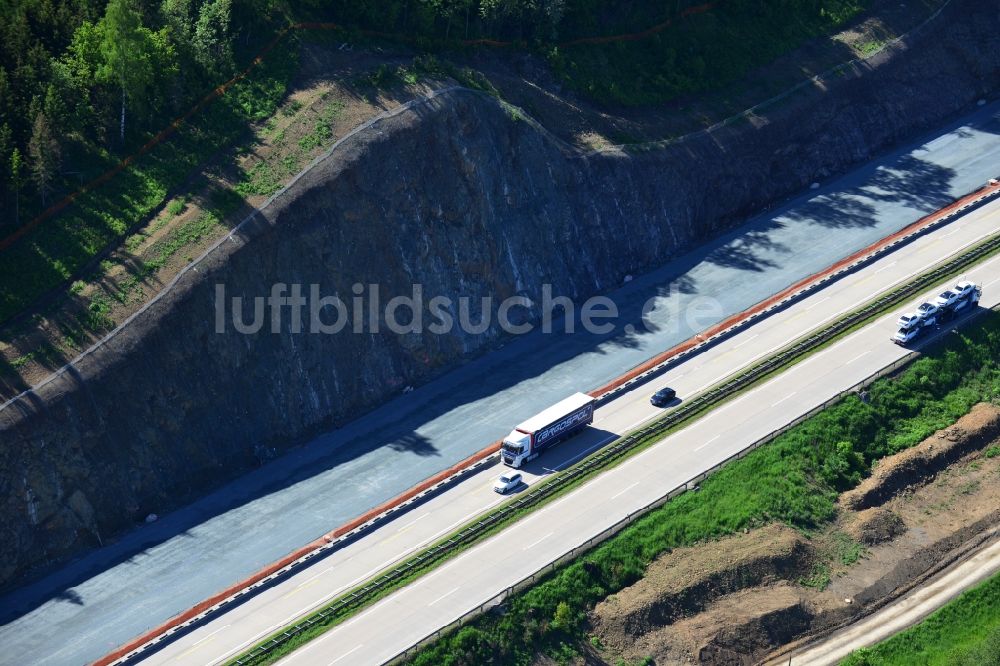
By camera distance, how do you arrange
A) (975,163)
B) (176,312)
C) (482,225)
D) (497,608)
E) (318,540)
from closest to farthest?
(497,608)
(318,540)
(176,312)
(482,225)
(975,163)

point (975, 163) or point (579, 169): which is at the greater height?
point (579, 169)

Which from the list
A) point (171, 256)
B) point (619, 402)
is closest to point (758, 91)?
point (619, 402)

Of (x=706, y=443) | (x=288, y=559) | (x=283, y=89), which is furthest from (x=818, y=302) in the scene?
(x=288, y=559)

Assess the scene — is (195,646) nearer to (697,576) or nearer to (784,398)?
(697,576)

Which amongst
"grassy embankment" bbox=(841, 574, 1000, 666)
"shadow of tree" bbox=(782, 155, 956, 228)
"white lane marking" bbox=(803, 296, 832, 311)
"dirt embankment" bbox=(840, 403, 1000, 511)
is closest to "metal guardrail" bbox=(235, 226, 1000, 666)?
"white lane marking" bbox=(803, 296, 832, 311)

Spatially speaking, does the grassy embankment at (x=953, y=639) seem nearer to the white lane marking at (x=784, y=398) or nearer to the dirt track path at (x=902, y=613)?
the dirt track path at (x=902, y=613)

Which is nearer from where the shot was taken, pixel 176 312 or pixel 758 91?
pixel 176 312

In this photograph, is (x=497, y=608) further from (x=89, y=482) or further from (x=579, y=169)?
(x=579, y=169)
